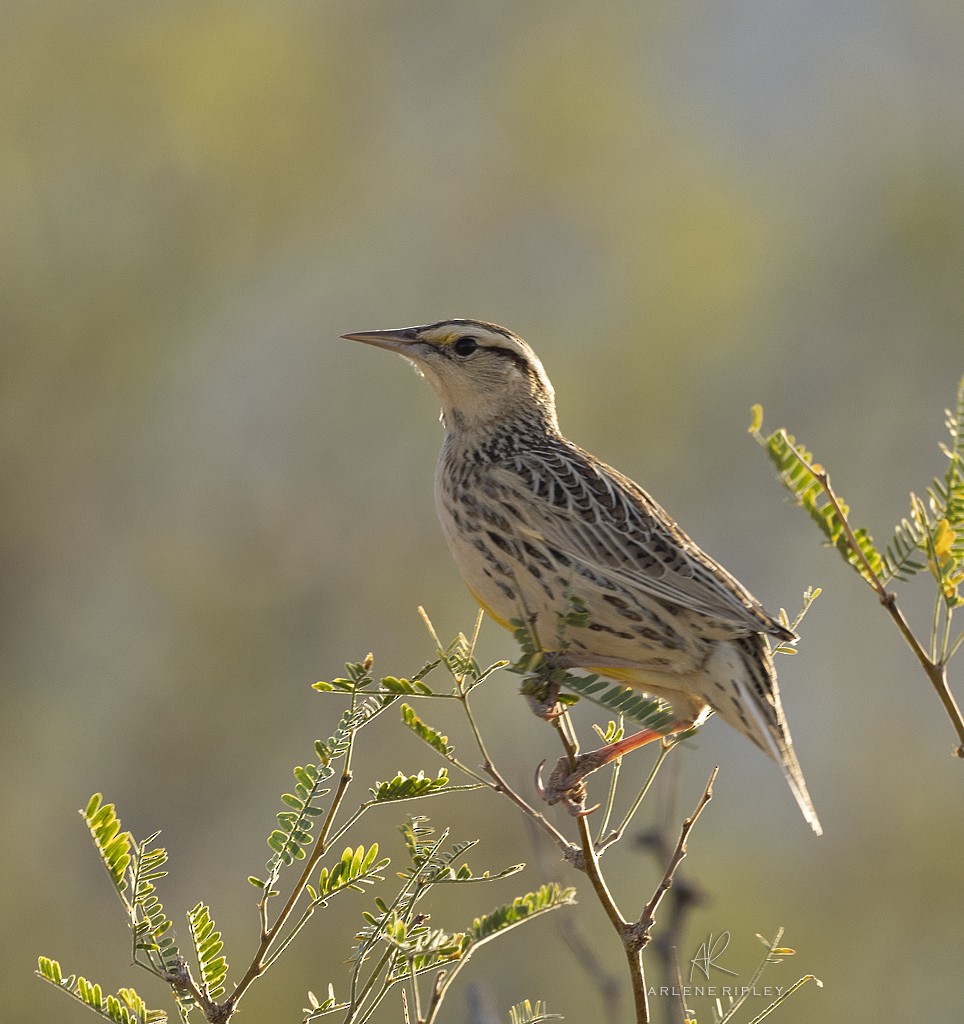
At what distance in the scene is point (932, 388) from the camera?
12094 mm

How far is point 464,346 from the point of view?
4594 millimetres

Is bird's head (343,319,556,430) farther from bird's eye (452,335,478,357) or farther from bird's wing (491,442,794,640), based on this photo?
bird's wing (491,442,794,640)

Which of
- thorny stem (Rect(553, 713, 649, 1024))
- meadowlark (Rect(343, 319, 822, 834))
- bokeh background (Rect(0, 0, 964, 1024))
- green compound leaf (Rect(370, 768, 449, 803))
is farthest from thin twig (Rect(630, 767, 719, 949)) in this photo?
bokeh background (Rect(0, 0, 964, 1024))

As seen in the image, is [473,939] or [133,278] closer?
[473,939]

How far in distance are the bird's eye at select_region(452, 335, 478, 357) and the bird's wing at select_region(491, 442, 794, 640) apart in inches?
21.7

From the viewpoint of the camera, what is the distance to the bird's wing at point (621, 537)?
3480 millimetres

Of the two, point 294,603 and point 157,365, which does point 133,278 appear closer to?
point 157,365

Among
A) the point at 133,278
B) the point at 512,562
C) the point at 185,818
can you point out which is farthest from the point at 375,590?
the point at 512,562

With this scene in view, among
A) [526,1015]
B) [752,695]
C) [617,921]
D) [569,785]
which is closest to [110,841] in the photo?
[526,1015]

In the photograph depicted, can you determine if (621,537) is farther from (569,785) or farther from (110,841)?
(110,841)

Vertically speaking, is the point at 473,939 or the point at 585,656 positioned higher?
the point at 585,656

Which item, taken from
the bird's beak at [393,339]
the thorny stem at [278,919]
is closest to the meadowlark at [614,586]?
the bird's beak at [393,339]

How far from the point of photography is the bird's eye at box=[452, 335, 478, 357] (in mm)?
4574

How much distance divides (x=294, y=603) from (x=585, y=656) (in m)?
7.59
